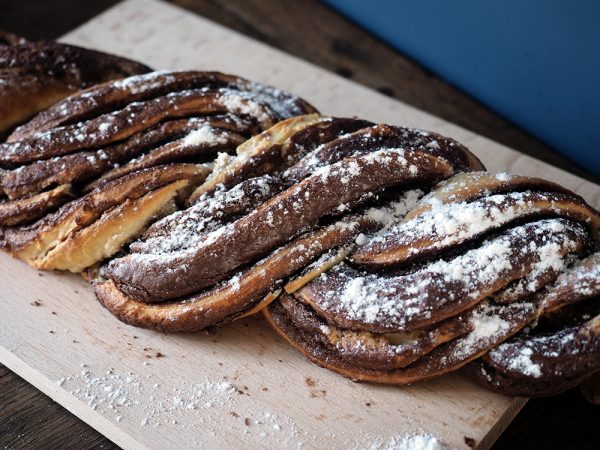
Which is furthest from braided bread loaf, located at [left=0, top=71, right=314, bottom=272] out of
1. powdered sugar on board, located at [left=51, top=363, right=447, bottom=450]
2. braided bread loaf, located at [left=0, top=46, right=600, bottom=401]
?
powdered sugar on board, located at [left=51, top=363, right=447, bottom=450]

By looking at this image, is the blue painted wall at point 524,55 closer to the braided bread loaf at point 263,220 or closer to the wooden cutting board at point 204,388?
the wooden cutting board at point 204,388

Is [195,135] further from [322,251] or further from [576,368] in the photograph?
[576,368]

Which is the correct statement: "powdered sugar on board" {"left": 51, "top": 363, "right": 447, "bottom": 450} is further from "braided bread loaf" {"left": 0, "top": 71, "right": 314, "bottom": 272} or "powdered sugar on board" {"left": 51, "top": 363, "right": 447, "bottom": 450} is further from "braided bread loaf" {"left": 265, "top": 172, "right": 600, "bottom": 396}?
"braided bread loaf" {"left": 0, "top": 71, "right": 314, "bottom": 272}

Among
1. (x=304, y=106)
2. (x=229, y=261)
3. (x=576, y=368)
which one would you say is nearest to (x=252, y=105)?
(x=304, y=106)

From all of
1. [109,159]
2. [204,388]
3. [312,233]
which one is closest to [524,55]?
[312,233]

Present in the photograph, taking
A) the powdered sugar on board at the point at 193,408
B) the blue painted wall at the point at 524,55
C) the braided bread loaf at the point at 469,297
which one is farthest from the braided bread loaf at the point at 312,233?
the blue painted wall at the point at 524,55


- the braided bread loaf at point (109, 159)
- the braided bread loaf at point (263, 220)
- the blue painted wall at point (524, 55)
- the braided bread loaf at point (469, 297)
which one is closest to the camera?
the braided bread loaf at point (469, 297)

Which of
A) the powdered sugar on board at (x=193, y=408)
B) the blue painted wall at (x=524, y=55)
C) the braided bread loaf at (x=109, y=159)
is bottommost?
the powdered sugar on board at (x=193, y=408)
